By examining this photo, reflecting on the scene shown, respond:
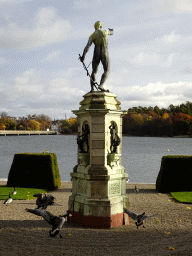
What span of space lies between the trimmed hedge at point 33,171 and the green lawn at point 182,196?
223 inches

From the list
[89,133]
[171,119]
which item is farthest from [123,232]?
[171,119]

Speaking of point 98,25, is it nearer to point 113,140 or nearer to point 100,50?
point 100,50

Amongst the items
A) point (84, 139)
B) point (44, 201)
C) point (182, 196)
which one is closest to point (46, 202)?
point (44, 201)

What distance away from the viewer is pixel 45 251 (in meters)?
6.26

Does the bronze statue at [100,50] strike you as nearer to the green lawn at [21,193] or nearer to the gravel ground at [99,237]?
the gravel ground at [99,237]

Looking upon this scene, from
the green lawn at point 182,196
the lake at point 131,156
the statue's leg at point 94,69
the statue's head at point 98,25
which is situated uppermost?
the statue's head at point 98,25

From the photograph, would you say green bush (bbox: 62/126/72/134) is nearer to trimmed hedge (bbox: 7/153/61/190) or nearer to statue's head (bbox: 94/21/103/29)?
trimmed hedge (bbox: 7/153/61/190)

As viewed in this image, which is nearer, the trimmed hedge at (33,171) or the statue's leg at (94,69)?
the statue's leg at (94,69)

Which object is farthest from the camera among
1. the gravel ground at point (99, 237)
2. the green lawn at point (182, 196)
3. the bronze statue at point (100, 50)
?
the green lawn at point (182, 196)

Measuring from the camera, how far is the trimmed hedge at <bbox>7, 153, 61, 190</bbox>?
1600 centimetres

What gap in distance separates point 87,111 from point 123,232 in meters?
3.14

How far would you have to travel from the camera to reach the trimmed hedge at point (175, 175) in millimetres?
15232

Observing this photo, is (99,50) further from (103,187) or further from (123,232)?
(123,232)

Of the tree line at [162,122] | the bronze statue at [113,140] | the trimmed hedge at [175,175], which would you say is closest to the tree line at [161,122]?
the tree line at [162,122]
